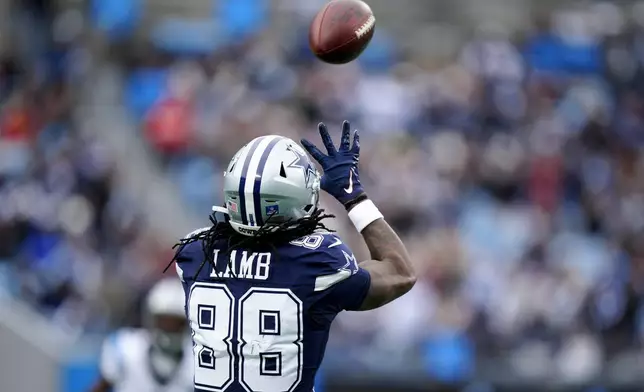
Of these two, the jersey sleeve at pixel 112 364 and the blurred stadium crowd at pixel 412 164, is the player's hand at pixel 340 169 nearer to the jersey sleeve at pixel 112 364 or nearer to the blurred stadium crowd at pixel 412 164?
the jersey sleeve at pixel 112 364

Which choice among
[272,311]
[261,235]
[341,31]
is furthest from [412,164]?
[272,311]

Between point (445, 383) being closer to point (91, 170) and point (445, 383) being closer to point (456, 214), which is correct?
point (456, 214)

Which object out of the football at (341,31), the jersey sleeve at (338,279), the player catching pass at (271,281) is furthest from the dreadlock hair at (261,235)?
the football at (341,31)

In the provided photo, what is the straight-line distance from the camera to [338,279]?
13.3 ft

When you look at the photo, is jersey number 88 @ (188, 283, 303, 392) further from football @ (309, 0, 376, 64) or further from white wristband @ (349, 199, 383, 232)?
football @ (309, 0, 376, 64)

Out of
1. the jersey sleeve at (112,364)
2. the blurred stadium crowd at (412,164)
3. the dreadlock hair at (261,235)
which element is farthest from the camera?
the blurred stadium crowd at (412,164)

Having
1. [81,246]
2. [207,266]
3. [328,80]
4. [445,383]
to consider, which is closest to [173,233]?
[81,246]

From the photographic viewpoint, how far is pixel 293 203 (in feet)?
13.5

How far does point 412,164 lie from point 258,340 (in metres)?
8.63

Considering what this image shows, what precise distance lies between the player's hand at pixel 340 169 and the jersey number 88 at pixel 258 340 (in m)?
0.53

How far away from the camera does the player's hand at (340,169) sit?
439 centimetres

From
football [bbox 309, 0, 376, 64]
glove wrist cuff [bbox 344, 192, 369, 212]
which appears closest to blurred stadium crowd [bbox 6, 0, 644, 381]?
football [bbox 309, 0, 376, 64]

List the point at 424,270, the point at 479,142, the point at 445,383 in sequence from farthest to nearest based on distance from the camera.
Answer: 1. the point at 479,142
2. the point at 424,270
3. the point at 445,383

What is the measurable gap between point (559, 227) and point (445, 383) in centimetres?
418
